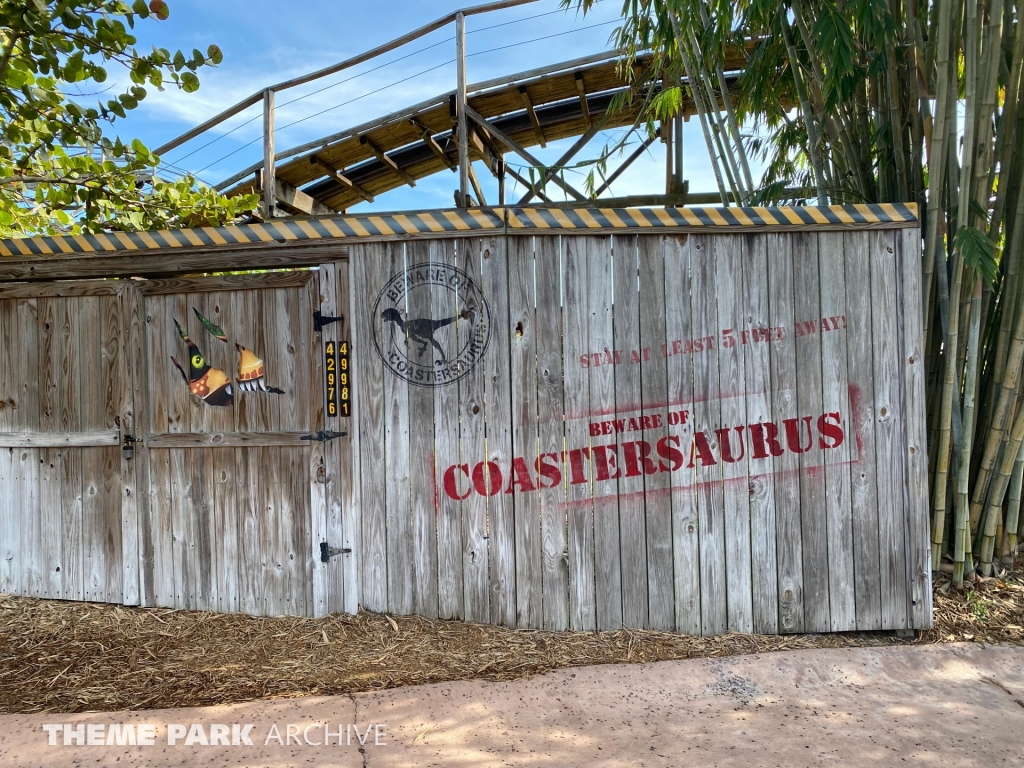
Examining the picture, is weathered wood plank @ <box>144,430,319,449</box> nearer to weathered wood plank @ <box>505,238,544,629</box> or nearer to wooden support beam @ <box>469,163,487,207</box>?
weathered wood plank @ <box>505,238,544,629</box>

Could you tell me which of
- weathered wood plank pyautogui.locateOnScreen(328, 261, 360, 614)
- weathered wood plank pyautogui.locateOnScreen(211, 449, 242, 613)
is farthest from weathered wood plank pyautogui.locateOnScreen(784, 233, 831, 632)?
weathered wood plank pyautogui.locateOnScreen(211, 449, 242, 613)

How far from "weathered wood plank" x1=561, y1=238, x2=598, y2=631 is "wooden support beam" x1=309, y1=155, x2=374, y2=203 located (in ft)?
17.9

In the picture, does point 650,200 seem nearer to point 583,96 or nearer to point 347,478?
point 583,96

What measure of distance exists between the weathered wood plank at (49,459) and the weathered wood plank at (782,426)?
4.24 metres

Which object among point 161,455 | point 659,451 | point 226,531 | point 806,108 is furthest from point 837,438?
point 161,455

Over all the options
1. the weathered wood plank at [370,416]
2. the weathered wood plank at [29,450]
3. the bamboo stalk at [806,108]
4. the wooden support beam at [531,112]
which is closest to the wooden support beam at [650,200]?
the wooden support beam at [531,112]

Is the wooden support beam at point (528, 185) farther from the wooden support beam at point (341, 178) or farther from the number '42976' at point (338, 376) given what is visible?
the number '42976' at point (338, 376)

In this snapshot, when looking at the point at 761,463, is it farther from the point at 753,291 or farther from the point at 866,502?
the point at 753,291

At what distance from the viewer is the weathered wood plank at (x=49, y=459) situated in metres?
4.15

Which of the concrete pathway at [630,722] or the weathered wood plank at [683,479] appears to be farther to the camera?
the weathered wood plank at [683,479]

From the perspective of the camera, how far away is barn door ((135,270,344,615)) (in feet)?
12.8

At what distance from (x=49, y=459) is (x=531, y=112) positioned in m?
5.99

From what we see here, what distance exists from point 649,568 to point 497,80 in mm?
5505

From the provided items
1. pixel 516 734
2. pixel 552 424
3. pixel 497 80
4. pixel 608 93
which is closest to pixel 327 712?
pixel 516 734
